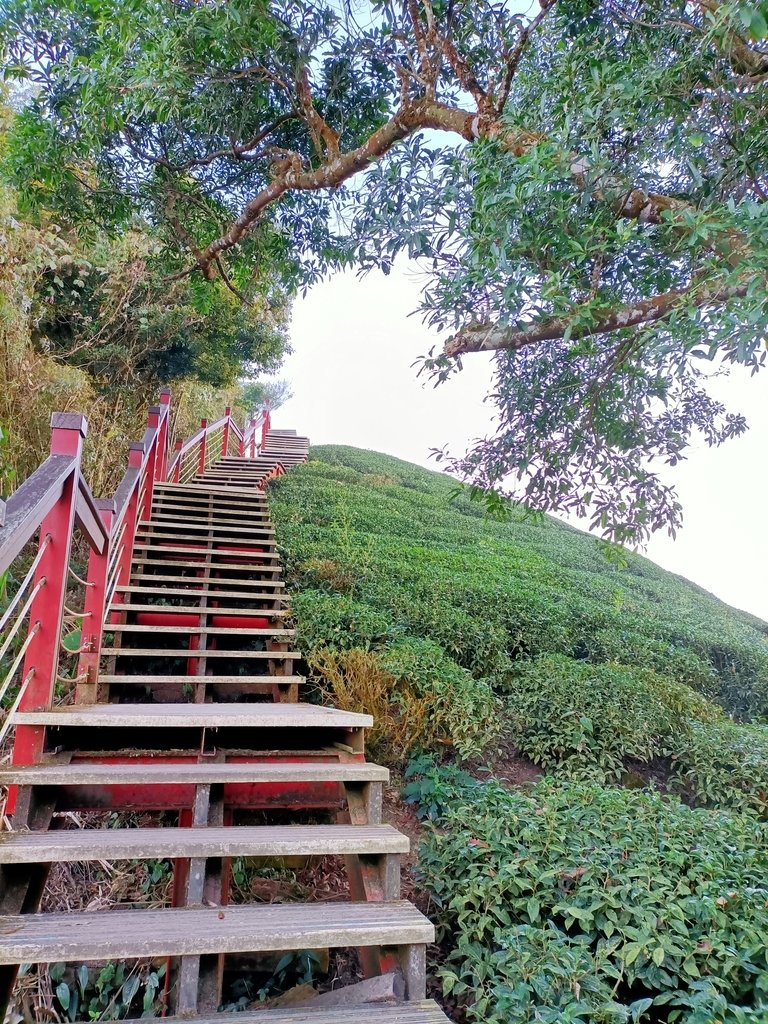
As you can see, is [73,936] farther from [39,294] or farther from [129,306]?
[129,306]

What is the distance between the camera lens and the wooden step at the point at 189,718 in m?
2.23

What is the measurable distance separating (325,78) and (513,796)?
5.38 meters

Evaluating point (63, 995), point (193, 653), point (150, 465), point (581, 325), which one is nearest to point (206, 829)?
point (63, 995)

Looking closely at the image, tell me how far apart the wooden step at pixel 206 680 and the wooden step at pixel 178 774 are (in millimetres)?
966

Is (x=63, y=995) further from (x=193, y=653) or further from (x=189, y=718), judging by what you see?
(x=193, y=653)

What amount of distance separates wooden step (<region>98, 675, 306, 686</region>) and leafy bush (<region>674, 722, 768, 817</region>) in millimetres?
2417

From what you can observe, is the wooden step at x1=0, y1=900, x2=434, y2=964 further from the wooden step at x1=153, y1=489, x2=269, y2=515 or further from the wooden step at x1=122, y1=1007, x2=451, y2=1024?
the wooden step at x1=153, y1=489, x2=269, y2=515

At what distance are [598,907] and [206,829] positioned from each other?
1.32m

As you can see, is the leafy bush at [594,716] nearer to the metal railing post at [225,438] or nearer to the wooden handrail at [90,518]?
the wooden handrail at [90,518]

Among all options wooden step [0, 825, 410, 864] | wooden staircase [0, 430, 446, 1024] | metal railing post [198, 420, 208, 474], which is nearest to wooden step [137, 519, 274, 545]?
wooden staircase [0, 430, 446, 1024]

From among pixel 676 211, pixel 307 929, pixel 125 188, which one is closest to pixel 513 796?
pixel 307 929

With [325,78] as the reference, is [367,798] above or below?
below

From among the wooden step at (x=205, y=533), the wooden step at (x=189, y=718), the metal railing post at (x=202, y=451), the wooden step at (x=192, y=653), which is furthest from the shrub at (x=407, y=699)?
the metal railing post at (x=202, y=451)

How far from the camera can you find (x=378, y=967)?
184 cm
